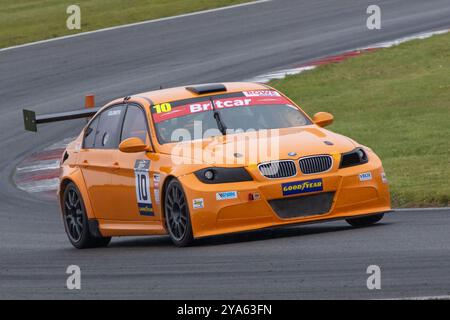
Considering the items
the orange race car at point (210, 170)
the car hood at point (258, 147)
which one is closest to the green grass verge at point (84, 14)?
the orange race car at point (210, 170)

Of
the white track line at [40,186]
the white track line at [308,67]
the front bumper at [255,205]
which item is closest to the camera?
the front bumper at [255,205]

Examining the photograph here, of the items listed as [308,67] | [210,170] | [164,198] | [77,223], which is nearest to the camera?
[210,170]

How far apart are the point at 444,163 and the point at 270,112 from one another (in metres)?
4.52

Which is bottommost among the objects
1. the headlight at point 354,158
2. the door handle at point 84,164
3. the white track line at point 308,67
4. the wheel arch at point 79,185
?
the white track line at point 308,67

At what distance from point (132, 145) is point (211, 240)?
115 centimetres

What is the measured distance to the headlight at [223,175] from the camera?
11.3 meters

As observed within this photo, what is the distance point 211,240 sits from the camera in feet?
39.9

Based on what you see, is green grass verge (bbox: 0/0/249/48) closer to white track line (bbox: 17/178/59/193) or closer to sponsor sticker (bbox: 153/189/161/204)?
white track line (bbox: 17/178/59/193)

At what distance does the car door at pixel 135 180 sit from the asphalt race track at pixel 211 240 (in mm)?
369

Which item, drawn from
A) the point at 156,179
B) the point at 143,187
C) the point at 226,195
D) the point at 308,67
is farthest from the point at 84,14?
the point at 226,195

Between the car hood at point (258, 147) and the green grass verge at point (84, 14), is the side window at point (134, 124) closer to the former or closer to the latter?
the car hood at point (258, 147)

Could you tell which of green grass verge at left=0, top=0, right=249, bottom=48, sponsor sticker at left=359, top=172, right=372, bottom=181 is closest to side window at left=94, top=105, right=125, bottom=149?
sponsor sticker at left=359, top=172, right=372, bottom=181

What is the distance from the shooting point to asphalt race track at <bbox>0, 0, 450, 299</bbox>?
909 centimetres

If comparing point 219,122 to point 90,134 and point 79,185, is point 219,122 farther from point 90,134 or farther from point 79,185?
point 90,134
